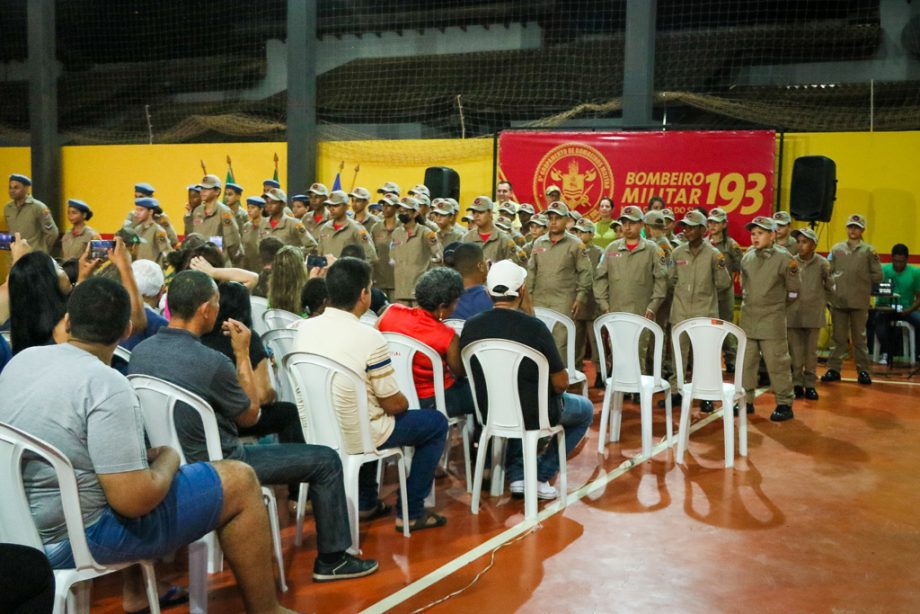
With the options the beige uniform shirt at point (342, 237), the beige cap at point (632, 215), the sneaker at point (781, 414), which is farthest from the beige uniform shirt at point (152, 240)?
the sneaker at point (781, 414)

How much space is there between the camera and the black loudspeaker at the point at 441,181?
37.0ft

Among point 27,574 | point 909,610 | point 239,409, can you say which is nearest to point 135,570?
point 239,409

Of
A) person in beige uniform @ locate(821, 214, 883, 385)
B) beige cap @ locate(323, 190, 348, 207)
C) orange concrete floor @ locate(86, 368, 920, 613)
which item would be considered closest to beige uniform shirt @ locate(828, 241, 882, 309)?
person in beige uniform @ locate(821, 214, 883, 385)

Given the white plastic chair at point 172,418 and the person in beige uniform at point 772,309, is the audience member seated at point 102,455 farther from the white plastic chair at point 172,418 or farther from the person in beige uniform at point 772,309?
the person in beige uniform at point 772,309

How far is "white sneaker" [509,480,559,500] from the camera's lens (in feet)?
15.8

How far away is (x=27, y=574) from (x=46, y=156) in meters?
13.9

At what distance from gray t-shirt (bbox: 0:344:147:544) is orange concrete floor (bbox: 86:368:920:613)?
3.30 ft

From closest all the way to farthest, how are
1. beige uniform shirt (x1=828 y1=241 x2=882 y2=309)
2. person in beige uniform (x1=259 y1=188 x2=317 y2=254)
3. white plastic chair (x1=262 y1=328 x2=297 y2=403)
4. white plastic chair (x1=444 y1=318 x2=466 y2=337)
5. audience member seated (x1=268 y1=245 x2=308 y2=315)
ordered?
white plastic chair (x1=262 y1=328 x2=297 y2=403) < audience member seated (x1=268 y1=245 x2=308 y2=315) < white plastic chair (x1=444 y1=318 x2=466 y2=337) < beige uniform shirt (x1=828 y1=241 x2=882 y2=309) < person in beige uniform (x1=259 y1=188 x2=317 y2=254)

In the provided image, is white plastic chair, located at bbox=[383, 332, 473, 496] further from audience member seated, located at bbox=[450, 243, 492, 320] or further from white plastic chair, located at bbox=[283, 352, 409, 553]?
audience member seated, located at bbox=[450, 243, 492, 320]

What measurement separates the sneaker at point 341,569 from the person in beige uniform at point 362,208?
6778mm

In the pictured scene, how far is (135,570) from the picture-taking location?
3.39 m

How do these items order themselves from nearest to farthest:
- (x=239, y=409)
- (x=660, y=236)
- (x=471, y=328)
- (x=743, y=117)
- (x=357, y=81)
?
1. (x=239, y=409)
2. (x=471, y=328)
3. (x=660, y=236)
4. (x=743, y=117)
5. (x=357, y=81)

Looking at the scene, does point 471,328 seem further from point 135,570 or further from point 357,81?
point 357,81

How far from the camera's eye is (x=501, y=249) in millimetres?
8664
